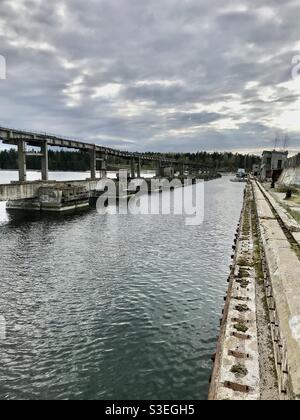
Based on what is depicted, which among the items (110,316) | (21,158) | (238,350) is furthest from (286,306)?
(21,158)

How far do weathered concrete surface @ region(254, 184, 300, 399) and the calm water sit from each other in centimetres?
343

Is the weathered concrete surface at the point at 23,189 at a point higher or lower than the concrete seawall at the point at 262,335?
higher

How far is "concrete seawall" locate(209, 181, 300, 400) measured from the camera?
732 centimetres

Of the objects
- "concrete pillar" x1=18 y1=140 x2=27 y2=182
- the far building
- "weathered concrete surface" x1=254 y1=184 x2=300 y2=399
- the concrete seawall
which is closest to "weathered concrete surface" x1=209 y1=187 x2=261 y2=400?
the concrete seawall

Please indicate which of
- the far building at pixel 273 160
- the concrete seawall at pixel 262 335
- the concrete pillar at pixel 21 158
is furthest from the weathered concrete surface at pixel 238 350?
the far building at pixel 273 160

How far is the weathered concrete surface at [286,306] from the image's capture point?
6.50 m

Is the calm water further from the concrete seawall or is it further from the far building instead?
the far building

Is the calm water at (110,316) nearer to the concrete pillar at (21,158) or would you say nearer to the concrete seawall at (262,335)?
the concrete seawall at (262,335)

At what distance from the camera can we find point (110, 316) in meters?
15.2

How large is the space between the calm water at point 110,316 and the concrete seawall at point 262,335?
203 centimetres

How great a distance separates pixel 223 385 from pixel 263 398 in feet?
3.04

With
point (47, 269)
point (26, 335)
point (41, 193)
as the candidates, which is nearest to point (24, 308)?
point (26, 335)

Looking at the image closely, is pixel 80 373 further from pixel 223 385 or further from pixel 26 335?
pixel 223 385

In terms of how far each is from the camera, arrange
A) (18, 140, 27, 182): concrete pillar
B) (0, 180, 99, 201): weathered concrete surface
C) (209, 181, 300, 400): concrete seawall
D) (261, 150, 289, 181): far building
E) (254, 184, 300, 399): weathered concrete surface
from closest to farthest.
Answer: (254, 184, 300, 399): weathered concrete surface
(209, 181, 300, 400): concrete seawall
(0, 180, 99, 201): weathered concrete surface
(18, 140, 27, 182): concrete pillar
(261, 150, 289, 181): far building
